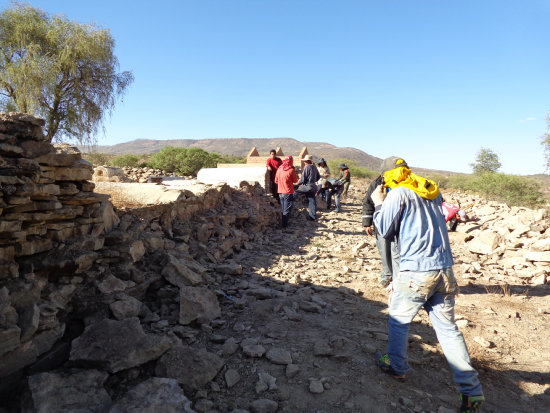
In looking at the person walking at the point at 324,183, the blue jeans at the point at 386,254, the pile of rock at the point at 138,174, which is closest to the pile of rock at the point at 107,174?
the pile of rock at the point at 138,174

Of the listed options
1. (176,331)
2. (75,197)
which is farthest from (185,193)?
(176,331)

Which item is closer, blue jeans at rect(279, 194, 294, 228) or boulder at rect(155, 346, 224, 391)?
boulder at rect(155, 346, 224, 391)

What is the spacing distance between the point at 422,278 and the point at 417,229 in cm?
37

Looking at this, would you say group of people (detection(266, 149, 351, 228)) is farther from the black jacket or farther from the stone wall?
the stone wall

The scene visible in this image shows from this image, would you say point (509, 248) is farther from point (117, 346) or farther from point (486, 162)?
point (486, 162)

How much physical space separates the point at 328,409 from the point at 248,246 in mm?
4244

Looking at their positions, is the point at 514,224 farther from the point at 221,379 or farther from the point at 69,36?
the point at 69,36

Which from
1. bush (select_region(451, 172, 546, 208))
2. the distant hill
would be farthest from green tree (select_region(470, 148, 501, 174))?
the distant hill

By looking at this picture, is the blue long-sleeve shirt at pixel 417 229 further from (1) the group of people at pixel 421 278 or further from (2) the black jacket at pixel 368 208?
(2) the black jacket at pixel 368 208

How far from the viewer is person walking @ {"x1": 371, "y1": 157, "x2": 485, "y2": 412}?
2.33 meters

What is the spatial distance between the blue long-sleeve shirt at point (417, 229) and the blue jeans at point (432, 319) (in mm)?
81

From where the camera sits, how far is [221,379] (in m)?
2.54

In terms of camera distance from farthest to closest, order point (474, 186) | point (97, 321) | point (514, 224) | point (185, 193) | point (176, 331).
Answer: point (474, 186)
point (514, 224)
point (185, 193)
point (176, 331)
point (97, 321)

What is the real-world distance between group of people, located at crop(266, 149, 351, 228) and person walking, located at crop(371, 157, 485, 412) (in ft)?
17.8
